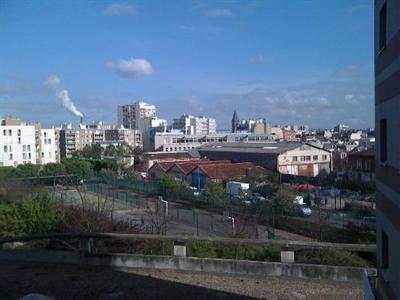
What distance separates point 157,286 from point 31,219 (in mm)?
8687

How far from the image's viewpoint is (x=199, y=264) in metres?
10.0

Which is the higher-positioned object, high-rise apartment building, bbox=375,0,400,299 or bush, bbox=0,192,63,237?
high-rise apartment building, bbox=375,0,400,299

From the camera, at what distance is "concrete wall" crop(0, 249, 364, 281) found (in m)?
9.23

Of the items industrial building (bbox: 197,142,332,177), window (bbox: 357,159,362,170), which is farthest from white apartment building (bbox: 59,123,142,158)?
window (bbox: 357,159,362,170)

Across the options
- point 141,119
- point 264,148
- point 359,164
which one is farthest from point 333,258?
point 141,119

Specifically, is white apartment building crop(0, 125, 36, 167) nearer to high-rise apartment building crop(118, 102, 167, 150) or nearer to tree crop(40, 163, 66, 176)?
tree crop(40, 163, 66, 176)

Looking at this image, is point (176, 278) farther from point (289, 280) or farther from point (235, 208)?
point (235, 208)

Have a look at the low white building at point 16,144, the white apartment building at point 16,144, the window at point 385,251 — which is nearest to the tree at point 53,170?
the white apartment building at point 16,144

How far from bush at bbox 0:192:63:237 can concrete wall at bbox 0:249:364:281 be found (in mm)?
4289

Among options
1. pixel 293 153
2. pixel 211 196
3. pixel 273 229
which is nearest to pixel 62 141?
pixel 293 153

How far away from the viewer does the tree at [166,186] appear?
5177 cm

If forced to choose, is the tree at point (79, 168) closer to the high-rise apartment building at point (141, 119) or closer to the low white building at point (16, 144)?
the low white building at point (16, 144)

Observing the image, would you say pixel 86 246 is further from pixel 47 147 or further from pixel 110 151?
pixel 110 151

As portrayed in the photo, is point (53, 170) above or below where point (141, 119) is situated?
below
